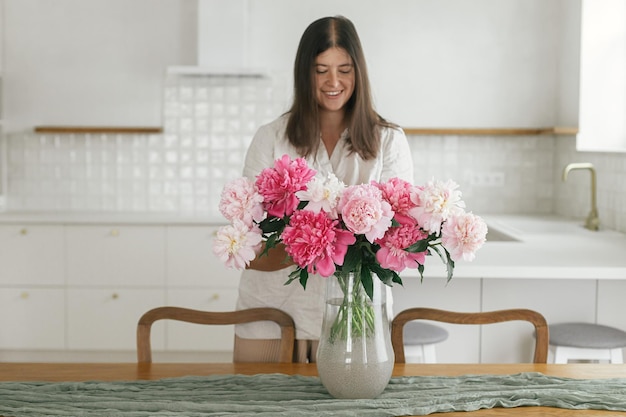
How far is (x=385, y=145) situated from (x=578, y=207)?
2.55 meters

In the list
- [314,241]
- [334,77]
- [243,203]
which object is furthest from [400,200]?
[334,77]

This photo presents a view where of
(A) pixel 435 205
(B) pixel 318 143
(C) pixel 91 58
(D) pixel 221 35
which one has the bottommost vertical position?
(A) pixel 435 205

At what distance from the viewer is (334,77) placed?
2148 mm

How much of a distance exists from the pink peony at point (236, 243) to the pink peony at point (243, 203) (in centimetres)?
2

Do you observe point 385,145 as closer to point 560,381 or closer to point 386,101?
point 560,381

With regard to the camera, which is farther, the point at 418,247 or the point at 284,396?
the point at 284,396

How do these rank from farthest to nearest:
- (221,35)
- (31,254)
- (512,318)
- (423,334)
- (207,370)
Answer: (221,35) < (31,254) < (423,334) < (512,318) < (207,370)

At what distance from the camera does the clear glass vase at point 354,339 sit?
148cm

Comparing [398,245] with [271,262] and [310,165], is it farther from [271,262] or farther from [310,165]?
[310,165]

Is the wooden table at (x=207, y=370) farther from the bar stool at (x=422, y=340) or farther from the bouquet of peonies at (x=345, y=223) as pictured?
the bar stool at (x=422, y=340)

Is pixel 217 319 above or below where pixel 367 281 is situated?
below

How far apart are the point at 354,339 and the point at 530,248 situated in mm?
1764

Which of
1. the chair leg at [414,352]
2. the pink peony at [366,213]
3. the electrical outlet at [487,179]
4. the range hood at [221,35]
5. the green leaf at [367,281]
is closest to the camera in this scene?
the pink peony at [366,213]

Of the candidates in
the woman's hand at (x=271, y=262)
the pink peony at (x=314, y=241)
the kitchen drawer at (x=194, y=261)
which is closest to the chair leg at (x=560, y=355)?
the woman's hand at (x=271, y=262)
